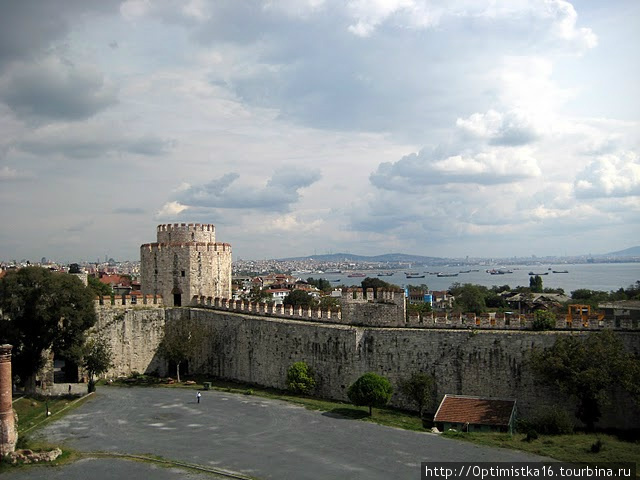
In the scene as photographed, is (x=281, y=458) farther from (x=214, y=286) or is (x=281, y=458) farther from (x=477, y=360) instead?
(x=214, y=286)

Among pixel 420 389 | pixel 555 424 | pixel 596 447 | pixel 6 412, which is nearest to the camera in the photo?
pixel 596 447

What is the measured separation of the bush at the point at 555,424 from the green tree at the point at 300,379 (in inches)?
386

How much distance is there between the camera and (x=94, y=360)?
29.8m

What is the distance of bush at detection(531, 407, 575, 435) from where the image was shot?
20.3 metres

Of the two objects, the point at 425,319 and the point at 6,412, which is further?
the point at 425,319

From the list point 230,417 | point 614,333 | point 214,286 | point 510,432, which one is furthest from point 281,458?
point 214,286

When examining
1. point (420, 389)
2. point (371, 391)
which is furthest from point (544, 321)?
point (371, 391)

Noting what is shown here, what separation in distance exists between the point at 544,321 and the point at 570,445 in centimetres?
549

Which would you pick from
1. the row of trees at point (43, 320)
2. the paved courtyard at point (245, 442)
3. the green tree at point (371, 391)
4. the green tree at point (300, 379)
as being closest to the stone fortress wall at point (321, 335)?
the green tree at point (300, 379)

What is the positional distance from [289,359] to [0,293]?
13.7 meters

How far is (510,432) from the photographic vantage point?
20719 mm

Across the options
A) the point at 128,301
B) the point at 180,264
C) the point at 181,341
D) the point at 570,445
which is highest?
the point at 180,264

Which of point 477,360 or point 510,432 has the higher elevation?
point 477,360

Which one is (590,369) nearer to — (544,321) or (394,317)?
(544,321)
